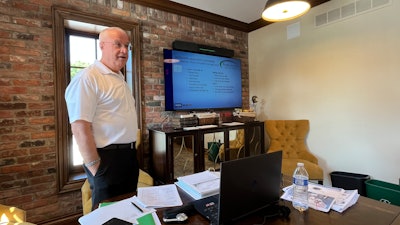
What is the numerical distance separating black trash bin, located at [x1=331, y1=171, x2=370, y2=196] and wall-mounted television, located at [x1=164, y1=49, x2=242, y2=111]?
1.71m

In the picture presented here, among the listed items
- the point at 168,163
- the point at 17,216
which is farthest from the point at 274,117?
the point at 17,216

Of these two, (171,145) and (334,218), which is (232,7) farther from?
(334,218)

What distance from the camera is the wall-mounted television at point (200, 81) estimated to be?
2.91 meters

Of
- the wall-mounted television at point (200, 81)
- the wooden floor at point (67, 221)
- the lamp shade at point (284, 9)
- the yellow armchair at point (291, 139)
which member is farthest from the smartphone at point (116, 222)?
the yellow armchair at point (291, 139)

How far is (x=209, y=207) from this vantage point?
99 centimetres

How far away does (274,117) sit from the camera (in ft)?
11.6

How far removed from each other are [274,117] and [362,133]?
3.99 feet

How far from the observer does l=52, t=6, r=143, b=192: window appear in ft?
7.20

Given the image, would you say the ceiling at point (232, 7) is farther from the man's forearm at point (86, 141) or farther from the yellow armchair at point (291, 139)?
the man's forearm at point (86, 141)

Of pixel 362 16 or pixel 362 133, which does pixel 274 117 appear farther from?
pixel 362 16

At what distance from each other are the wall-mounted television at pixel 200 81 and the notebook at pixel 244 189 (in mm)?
2040

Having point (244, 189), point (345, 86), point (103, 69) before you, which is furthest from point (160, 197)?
point (345, 86)

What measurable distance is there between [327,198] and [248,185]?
0.49m

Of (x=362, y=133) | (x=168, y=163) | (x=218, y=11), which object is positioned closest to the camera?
(x=168, y=163)
